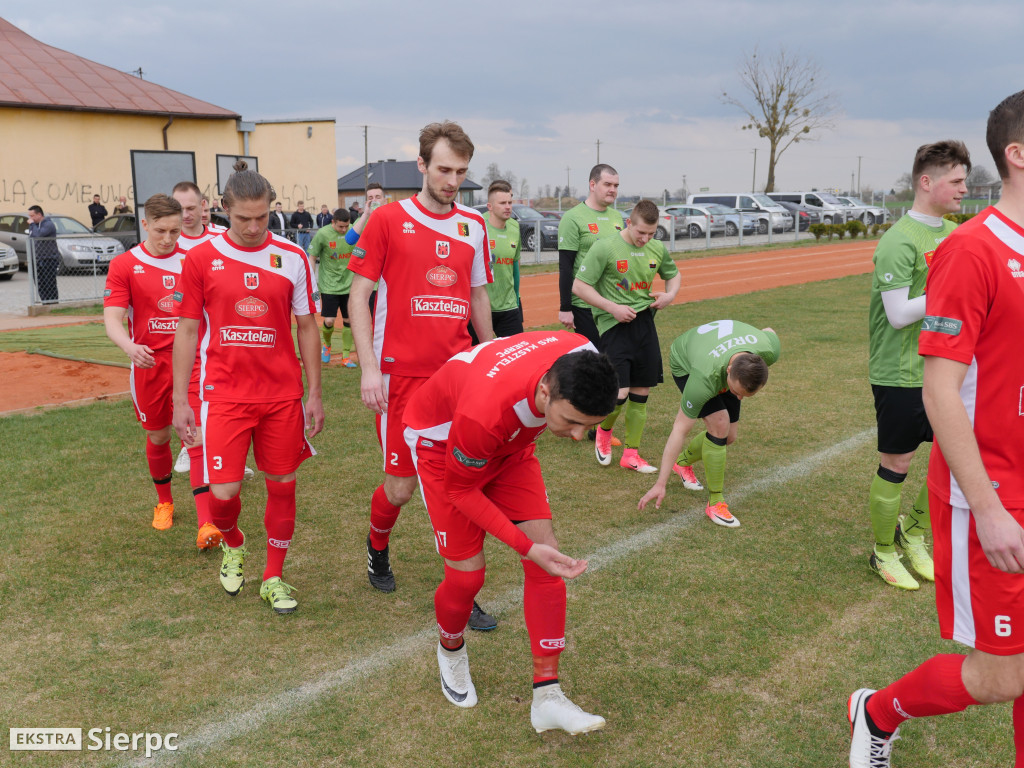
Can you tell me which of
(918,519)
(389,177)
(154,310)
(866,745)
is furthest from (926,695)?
(389,177)

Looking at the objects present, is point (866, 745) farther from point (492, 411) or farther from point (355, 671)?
point (355, 671)

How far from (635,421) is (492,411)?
4.09 meters

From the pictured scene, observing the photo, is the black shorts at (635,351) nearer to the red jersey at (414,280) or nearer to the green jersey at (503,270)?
the green jersey at (503,270)

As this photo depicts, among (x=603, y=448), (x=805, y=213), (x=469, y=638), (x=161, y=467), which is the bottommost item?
(x=469, y=638)

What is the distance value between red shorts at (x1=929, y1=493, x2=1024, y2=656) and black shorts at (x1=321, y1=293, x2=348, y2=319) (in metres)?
9.74

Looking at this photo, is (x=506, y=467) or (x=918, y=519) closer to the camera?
(x=506, y=467)

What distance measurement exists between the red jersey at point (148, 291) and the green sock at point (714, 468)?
3.60 meters

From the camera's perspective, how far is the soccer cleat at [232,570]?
180 inches

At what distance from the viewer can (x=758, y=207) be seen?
3744cm

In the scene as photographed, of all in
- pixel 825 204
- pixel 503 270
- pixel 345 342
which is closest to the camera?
pixel 503 270

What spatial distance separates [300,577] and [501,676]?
5.21 ft

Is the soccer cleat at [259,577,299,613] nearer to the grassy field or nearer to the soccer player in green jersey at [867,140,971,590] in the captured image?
the grassy field

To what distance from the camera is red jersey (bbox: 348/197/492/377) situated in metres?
4.36

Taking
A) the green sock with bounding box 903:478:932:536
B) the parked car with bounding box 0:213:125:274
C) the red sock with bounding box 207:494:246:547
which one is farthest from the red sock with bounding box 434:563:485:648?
the parked car with bounding box 0:213:125:274
